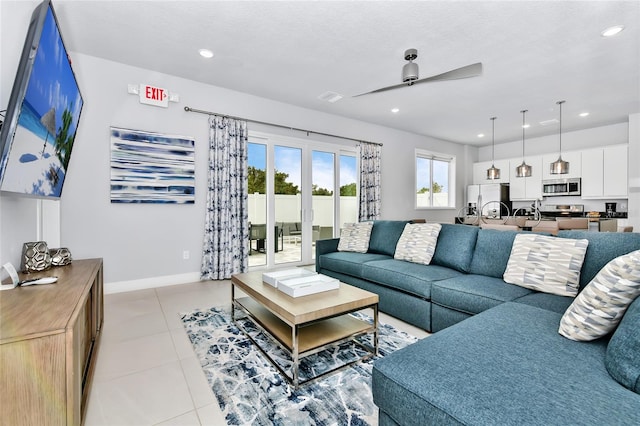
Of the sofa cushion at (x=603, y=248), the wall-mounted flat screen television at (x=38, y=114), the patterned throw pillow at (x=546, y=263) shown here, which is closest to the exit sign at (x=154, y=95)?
the wall-mounted flat screen television at (x=38, y=114)

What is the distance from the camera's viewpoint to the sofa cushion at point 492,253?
248 cm

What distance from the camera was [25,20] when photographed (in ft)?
6.20

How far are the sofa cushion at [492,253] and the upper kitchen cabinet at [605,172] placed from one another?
17.2 ft

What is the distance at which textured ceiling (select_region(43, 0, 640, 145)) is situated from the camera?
258cm

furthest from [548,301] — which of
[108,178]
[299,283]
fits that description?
[108,178]

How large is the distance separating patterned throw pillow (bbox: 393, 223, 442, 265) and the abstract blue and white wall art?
112 inches

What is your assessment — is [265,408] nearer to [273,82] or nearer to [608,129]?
[273,82]

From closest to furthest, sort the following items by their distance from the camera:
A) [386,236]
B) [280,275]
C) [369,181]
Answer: [280,275] < [386,236] < [369,181]

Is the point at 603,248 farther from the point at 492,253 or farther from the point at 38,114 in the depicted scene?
the point at 38,114

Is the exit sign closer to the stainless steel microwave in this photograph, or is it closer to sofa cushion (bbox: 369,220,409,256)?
sofa cushion (bbox: 369,220,409,256)

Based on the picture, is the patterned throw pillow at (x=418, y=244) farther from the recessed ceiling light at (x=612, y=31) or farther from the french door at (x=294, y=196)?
the recessed ceiling light at (x=612, y=31)

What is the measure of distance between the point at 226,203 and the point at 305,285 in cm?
252

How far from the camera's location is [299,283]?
7.25 ft

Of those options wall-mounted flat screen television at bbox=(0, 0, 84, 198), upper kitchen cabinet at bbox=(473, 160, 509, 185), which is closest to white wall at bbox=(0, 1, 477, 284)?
wall-mounted flat screen television at bbox=(0, 0, 84, 198)
